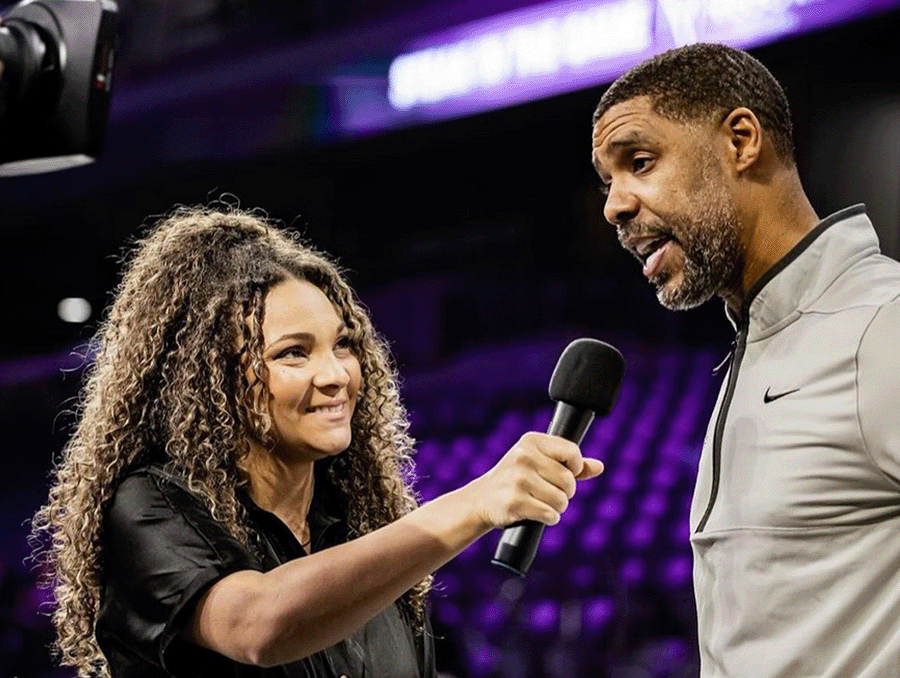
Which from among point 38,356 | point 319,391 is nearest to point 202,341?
point 319,391

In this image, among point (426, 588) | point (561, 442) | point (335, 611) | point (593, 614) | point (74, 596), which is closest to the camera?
point (561, 442)

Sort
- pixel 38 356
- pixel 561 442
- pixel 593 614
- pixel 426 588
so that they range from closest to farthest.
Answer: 1. pixel 561 442
2. pixel 426 588
3. pixel 593 614
4. pixel 38 356

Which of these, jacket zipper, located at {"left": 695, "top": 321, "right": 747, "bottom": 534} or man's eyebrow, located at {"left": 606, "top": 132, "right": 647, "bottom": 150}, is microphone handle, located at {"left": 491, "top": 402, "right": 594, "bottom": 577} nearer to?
jacket zipper, located at {"left": 695, "top": 321, "right": 747, "bottom": 534}

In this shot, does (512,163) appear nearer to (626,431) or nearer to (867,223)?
(626,431)

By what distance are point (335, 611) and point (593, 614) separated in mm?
4080

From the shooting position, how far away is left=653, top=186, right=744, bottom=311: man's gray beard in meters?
1.45

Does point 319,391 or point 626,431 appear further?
point 626,431

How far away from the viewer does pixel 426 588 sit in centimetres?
185

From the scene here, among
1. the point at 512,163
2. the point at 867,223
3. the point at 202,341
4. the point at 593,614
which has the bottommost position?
the point at 593,614

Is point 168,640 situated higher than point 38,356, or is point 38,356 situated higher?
point 38,356

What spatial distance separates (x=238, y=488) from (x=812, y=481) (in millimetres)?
763

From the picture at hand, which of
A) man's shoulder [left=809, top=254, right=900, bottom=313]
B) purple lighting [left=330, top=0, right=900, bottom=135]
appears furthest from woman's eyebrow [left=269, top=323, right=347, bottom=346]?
purple lighting [left=330, top=0, right=900, bottom=135]

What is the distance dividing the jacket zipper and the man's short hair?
222 mm

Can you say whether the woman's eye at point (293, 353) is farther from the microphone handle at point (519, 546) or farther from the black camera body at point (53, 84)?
the microphone handle at point (519, 546)
